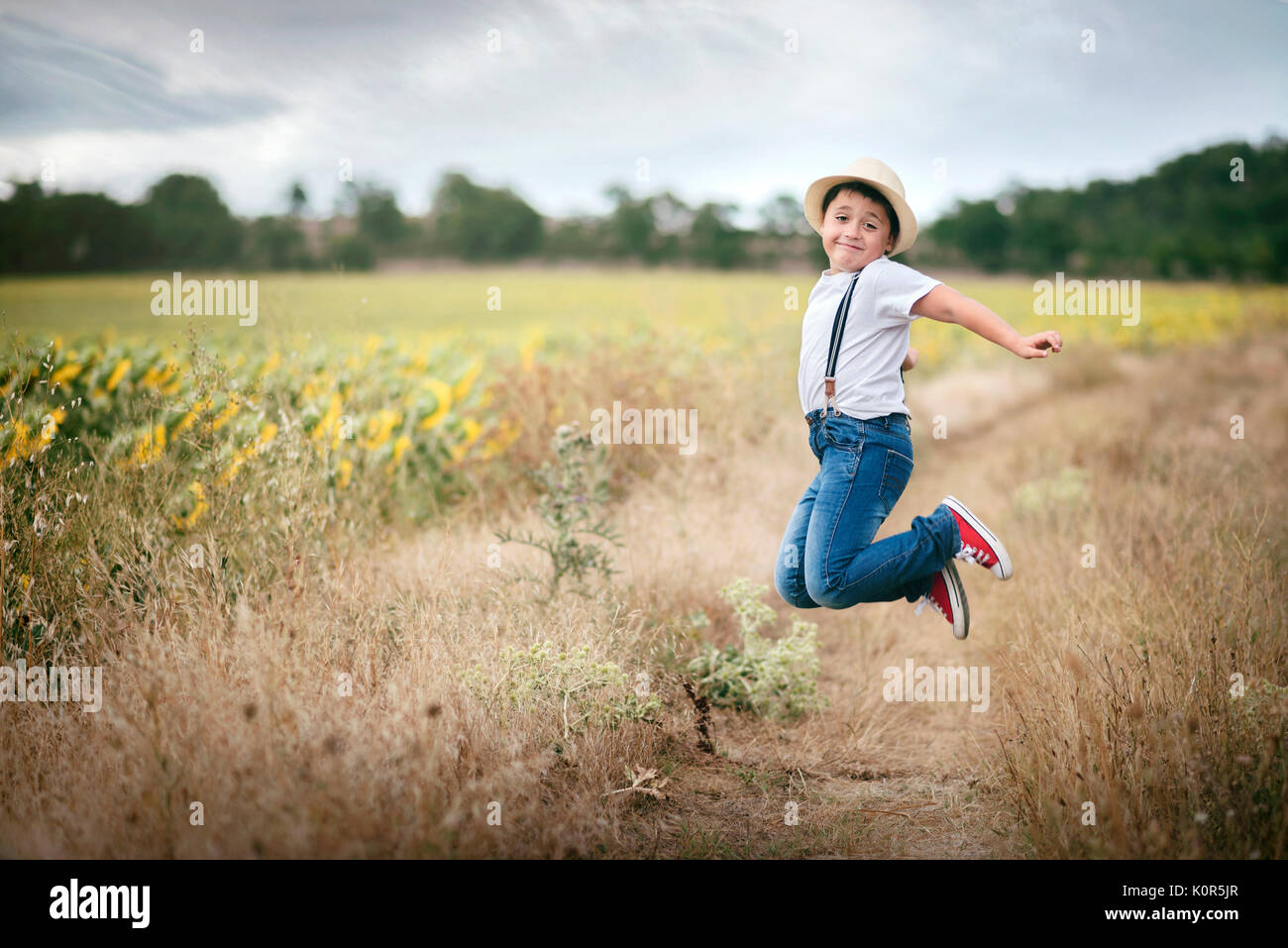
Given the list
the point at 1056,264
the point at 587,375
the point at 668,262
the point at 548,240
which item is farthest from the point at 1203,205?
the point at 587,375

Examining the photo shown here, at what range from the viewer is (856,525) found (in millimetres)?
3488

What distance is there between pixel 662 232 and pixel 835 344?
33807 millimetres

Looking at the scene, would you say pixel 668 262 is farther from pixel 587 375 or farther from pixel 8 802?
pixel 8 802

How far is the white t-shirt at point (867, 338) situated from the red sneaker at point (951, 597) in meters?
0.80

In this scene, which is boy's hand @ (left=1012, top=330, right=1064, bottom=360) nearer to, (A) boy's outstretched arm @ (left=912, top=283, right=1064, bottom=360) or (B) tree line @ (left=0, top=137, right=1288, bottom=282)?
(A) boy's outstretched arm @ (left=912, top=283, right=1064, bottom=360)

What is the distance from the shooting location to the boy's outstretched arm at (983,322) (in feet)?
10.0

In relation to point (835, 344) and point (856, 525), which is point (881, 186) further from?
point (856, 525)

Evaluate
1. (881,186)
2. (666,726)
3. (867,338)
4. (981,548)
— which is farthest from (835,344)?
(666,726)

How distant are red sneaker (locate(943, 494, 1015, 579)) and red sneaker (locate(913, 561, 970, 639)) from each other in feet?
0.32

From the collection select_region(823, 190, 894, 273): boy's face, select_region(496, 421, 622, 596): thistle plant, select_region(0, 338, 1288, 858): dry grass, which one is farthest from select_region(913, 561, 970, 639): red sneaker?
select_region(496, 421, 622, 596): thistle plant

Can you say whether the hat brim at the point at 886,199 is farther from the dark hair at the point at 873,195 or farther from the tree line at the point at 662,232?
the tree line at the point at 662,232

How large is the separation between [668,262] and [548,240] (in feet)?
29.6

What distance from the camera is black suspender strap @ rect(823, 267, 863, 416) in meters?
3.35
